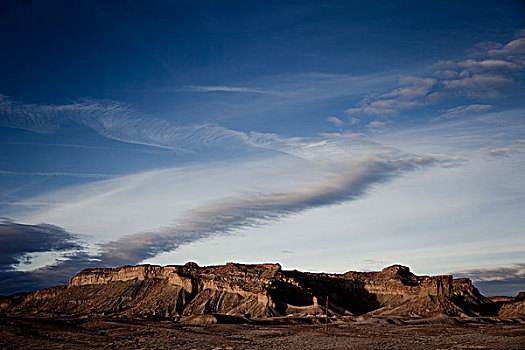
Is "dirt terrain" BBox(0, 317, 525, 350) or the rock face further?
the rock face

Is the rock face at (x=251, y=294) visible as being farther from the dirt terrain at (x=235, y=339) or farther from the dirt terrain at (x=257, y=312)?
the dirt terrain at (x=235, y=339)

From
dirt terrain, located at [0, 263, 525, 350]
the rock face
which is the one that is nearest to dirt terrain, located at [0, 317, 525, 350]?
dirt terrain, located at [0, 263, 525, 350]

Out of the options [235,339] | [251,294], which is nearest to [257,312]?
[251,294]

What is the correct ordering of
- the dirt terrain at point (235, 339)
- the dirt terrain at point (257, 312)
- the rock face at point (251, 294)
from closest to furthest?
1. the dirt terrain at point (235, 339)
2. the dirt terrain at point (257, 312)
3. the rock face at point (251, 294)

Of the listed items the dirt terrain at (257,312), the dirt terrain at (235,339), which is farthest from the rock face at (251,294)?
the dirt terrain at (235,339)

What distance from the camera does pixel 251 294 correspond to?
113375 millimetres

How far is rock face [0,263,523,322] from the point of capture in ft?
356

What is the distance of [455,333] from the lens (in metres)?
64.1

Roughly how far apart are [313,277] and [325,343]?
92662 millimetres

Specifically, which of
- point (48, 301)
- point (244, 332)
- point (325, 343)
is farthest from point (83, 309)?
point (325, 343)

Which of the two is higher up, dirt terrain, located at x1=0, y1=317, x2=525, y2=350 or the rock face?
the rock face

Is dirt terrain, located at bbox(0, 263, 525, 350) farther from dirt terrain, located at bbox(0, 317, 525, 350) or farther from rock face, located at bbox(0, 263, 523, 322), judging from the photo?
rock face, located at bbox(0, 263, 523, 322)

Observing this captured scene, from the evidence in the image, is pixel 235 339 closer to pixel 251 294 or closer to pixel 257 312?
pixel 257 312

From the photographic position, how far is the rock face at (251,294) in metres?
108
